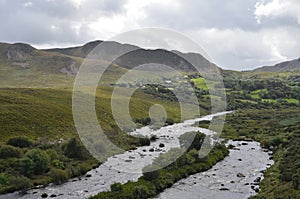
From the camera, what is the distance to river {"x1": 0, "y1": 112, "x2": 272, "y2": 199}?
4234 cm

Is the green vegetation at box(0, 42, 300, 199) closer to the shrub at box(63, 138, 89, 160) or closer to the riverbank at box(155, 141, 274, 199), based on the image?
the shrub at box(63, 138, 89, 160)

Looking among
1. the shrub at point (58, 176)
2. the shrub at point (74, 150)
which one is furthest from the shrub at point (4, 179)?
the shrub at point (74, 150)

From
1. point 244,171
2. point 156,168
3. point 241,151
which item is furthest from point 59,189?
point 241,151

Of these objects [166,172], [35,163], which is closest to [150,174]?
[166,172]

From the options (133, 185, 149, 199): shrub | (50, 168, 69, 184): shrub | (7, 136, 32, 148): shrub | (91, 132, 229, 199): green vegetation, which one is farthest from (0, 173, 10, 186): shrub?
(133, 185, 149, 199): shrub

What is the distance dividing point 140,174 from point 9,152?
2185cm

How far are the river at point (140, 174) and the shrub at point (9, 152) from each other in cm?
1145

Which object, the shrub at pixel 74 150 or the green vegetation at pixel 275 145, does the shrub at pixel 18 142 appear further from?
the green vegetation at pixel 275 145

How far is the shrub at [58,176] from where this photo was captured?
47156 millimetres

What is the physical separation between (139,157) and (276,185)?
90.6 feet

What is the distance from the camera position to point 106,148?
226ft

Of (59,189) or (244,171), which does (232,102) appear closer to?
(244,171)

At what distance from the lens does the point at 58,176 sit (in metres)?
47.2

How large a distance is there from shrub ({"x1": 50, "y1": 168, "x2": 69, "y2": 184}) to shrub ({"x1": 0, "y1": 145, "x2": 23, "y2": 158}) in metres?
8.96
